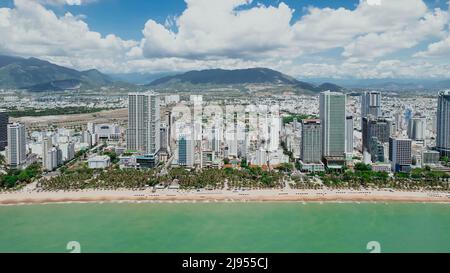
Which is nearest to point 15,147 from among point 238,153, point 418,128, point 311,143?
point 238,153

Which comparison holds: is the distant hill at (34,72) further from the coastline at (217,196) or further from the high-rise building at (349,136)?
the high-rise building at (349,136)

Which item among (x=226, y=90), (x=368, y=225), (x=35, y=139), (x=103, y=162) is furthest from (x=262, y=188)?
(x=226, y=90)

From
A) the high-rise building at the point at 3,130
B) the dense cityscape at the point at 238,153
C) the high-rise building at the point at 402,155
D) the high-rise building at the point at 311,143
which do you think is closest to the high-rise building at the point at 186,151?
the dense cityscape at the point at 238,153

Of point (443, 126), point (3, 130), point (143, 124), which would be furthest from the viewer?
point (3, 130)

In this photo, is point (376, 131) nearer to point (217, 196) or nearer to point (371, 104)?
point (371, 104)
